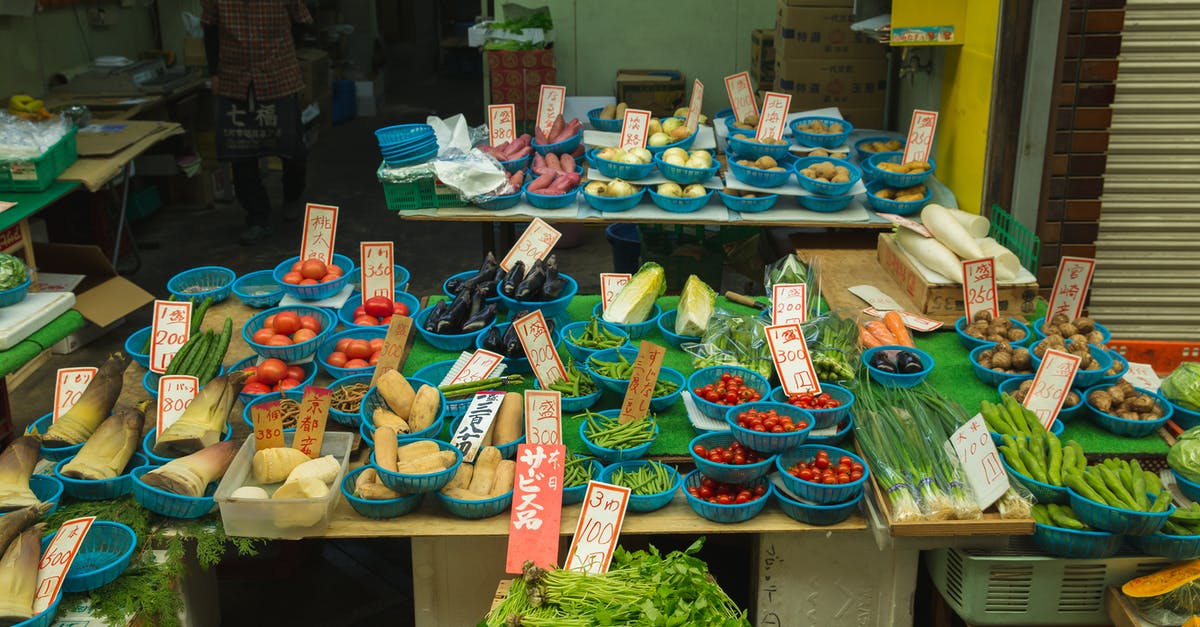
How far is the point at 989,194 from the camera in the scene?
16.6 feet

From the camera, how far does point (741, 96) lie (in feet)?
21.0

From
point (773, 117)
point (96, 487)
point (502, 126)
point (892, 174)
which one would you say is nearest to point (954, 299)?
point (892, 174)

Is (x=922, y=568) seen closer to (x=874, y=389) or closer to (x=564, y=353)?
(x=874, y=389)

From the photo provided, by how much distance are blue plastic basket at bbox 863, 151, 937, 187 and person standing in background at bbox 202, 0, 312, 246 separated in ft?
14.6

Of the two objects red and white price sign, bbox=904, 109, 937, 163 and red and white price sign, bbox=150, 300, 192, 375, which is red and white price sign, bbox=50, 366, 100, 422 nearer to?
red and white price sign, bbox=150, 300, 192, 375

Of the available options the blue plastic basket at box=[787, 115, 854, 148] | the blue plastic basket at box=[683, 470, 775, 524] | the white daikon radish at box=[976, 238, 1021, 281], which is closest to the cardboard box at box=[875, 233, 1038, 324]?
the white daikon radish at box=[976, 238, 1021, 281]

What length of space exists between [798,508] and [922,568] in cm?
94

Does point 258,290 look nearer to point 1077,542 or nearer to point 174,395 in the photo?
point 174,395

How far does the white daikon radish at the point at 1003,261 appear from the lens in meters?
4.39

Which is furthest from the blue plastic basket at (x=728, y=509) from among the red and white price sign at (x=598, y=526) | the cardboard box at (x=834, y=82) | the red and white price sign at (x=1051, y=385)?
the cardboard box at (x=834, y=82)

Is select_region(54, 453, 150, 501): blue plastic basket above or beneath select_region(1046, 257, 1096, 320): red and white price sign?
beneath

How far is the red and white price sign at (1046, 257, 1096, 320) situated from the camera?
4.20 metres

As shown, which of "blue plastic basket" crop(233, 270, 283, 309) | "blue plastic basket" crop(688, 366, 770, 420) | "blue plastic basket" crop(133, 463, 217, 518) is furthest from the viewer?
"blue plastic basket" crop(233, 270, 283, 309)

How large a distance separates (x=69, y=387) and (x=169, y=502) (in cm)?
93
